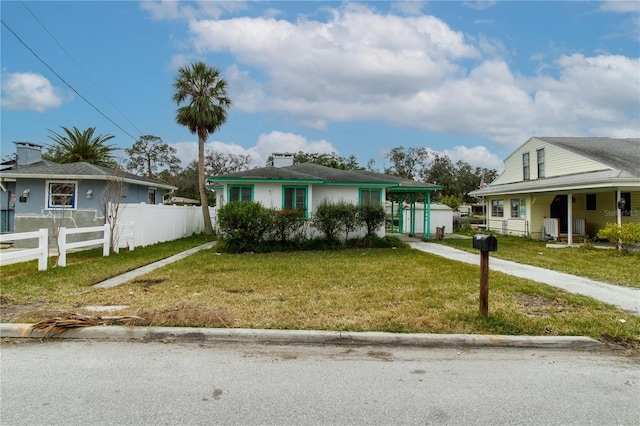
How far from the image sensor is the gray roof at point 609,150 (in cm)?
1724

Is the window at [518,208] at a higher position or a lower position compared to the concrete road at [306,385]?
higher

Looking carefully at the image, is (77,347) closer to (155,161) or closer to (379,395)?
(379,395)

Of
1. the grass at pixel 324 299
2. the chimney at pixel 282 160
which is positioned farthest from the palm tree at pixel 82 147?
the grass at pixel 324 299

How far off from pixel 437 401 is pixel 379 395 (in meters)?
0.50

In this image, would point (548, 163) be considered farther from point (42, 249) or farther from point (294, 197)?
point (42, 249)

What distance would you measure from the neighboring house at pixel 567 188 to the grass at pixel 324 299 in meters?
10.1

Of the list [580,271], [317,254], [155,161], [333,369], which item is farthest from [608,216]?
[155,161]

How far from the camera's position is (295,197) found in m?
16.0

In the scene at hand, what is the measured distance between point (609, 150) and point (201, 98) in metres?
21.8

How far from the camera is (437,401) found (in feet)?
10.9

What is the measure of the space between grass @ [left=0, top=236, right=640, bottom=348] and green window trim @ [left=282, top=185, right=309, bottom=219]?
5.63 meters

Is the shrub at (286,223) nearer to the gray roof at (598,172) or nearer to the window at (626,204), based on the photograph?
the gray roof at (598,172)

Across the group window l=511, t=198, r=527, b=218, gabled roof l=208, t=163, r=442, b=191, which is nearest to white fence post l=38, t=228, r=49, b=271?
gabled roof l=208, t=163, r=442, b=191

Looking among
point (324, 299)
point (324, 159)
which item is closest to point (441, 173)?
point (324, 159)
